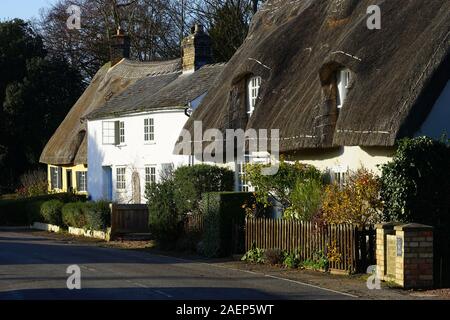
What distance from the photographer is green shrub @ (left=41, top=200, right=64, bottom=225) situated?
37781 millimetres

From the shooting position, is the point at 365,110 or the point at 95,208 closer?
the point at 365,110

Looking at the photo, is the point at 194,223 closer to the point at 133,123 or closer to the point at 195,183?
the point at 195,183

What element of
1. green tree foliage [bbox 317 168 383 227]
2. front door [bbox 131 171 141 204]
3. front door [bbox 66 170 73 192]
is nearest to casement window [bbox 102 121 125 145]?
front door [bbox 131 171 141 204]

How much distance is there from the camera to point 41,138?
2109 inches

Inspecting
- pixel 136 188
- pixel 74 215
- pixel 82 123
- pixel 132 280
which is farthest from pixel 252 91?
pixel 82 123

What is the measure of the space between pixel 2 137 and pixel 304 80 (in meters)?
31.2

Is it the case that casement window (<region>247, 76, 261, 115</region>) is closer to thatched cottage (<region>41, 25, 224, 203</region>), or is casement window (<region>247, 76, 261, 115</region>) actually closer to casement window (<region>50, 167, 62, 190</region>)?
thatched cottage (<region>41, 25, 224, 203</region>)

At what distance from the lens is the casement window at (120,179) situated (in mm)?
38719

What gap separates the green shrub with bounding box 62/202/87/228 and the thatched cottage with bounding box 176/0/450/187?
6977mm

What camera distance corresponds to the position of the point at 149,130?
36031mm

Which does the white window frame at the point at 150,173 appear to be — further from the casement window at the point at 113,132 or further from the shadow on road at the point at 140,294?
the shadow on road at the point at 140,294
